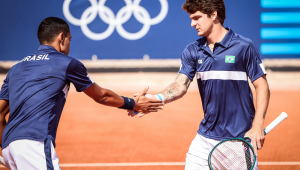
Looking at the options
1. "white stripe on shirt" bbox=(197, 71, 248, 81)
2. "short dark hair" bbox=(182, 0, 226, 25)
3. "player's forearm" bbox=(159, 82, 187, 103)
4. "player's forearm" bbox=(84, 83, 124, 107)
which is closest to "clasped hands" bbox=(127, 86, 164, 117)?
"player's forearm" bbox=(159, 82, 187, 103)

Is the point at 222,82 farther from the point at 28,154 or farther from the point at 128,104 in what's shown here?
the point at 28,154

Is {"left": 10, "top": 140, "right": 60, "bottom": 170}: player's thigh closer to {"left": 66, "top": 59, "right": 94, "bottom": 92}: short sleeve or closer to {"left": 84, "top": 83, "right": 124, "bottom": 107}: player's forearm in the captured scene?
{"left": 66, "top": 59, "right": 94, "bottom": 92}: short sleeve

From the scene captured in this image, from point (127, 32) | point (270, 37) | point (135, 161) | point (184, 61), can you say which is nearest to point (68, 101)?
point (127, 32)

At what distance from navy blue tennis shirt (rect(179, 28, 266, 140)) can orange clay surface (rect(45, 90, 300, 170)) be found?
264 centimetres

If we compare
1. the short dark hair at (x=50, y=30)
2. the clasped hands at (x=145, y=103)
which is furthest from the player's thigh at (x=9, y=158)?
the clasped hands at (x=145, y=103)

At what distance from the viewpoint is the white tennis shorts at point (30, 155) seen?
9.32 feet

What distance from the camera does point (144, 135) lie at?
7.86 m

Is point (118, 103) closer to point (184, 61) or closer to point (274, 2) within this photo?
point (184, 61)

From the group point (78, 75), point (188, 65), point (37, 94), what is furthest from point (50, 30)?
point (188, 65)

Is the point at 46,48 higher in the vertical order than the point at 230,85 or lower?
higher

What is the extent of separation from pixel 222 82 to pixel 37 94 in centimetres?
203

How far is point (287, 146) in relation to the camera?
6.90 m

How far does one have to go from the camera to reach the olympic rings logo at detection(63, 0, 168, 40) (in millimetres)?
15188

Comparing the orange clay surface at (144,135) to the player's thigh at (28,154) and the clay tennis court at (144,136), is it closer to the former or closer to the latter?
the clay tennis court at (144,136)
